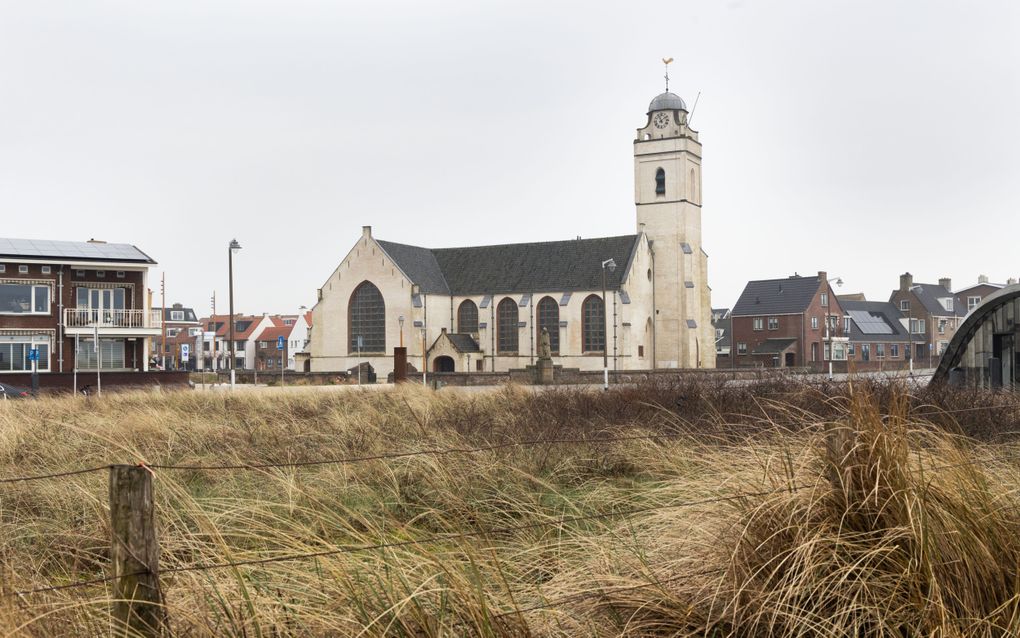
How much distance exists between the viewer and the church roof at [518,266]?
57406 mm

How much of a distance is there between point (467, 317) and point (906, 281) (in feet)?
145

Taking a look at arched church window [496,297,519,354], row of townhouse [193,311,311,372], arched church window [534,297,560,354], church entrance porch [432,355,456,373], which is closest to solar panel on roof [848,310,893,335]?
arched church window [534,297,560,354]

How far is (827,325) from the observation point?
69.4 m

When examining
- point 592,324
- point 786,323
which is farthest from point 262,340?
point 786,323

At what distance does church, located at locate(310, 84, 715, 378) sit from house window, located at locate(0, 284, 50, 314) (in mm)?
22824

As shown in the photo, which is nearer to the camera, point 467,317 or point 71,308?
point 71,308

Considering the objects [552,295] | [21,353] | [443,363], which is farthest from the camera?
[443,363]

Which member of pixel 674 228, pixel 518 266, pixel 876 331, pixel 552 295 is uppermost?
pixel 674 228

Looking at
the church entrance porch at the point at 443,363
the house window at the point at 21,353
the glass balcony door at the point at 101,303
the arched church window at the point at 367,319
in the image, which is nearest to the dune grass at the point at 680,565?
the house window at the point at 21,353

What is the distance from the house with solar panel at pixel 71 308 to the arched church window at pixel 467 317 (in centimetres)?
2355

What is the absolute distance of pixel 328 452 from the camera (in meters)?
10.2

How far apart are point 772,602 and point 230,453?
25.3ft

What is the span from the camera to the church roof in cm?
5741

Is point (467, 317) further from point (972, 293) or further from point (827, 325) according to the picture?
point (972, 293)
